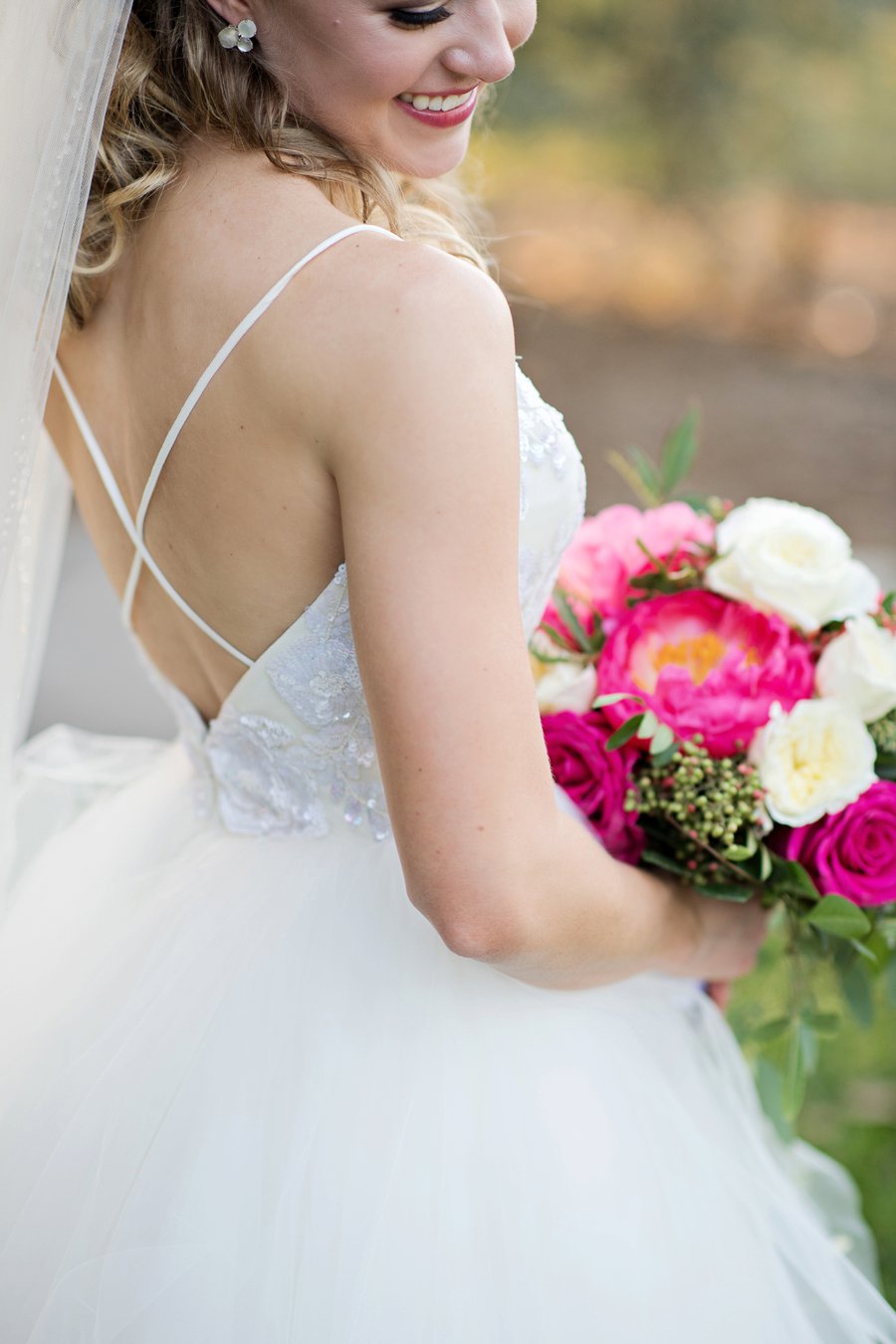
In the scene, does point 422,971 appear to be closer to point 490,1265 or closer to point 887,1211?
point 490,1265

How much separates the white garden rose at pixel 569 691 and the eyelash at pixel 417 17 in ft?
2.81

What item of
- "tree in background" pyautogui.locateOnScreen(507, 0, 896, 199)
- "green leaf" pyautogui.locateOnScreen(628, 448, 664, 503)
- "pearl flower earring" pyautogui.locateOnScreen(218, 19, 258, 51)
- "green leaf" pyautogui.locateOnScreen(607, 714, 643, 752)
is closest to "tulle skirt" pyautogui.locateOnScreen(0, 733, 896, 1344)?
"green leaf" pyautogui.locateOnScreen(607, 714, 643, 752)

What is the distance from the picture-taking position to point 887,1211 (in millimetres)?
3014

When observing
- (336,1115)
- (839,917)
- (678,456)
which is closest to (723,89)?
(678,456)

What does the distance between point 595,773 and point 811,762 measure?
288mm

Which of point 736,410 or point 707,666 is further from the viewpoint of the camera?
point 736,410

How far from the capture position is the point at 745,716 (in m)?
1.68

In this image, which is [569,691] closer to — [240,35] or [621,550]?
[621,550]

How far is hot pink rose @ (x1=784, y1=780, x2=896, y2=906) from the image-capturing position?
1674 mm

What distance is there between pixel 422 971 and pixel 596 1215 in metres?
0.35

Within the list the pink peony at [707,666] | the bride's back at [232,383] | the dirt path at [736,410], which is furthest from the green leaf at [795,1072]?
the dirt path at [736,410]

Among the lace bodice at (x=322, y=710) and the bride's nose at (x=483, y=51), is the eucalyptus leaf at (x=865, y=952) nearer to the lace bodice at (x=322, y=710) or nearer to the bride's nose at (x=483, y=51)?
the lace bodice at (x=322, y=710)

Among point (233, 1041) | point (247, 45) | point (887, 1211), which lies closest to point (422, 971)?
point (233, 1041)

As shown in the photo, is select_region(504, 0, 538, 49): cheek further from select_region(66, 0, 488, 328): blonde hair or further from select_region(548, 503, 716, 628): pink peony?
select_region(548, 503, 716, 628): pink peony
